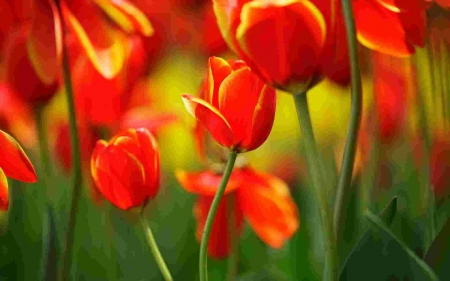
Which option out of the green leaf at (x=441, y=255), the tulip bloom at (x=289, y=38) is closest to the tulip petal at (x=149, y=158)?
the tulip bloom at (x=289, y=38)

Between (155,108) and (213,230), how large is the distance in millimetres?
107

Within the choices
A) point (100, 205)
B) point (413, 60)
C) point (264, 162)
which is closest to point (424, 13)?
point (413, 60)

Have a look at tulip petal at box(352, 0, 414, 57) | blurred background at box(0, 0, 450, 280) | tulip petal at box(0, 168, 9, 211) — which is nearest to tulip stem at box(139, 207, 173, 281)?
blurred background at box(0, 0, 450, 280)

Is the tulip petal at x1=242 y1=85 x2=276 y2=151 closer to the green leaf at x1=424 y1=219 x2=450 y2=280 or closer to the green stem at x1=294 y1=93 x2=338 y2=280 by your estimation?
the green stem at x1=294 y1=93 x2=338 y2=280

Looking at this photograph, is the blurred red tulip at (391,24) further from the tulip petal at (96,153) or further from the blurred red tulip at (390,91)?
the tulip petal at (96,153)

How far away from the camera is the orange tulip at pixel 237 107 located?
350mm

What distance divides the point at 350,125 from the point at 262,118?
0.19 feet

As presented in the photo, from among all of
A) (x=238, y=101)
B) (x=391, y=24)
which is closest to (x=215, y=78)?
(x=238, y=101)

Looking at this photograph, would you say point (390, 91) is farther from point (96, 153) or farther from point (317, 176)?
point (96, 153)

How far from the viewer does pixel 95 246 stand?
44 cm

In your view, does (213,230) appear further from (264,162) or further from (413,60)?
(413,60)

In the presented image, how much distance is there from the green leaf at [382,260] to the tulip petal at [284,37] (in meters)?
0.13

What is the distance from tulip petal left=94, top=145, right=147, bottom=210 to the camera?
15.2 inches

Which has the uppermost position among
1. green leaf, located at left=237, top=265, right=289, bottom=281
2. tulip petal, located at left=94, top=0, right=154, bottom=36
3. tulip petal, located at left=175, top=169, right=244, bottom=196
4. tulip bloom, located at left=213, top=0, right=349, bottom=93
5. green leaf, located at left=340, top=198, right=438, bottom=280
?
tulip petal, located at left=94, top=0, right=154, bottom=36
